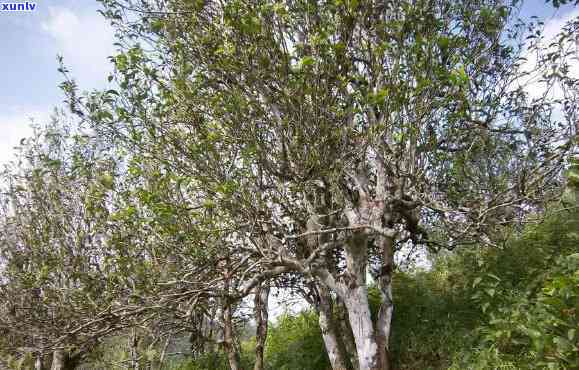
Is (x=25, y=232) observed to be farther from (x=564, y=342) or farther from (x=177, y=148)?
(x=564, y=342)

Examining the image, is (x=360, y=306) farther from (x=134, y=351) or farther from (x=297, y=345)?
(x=297, y=345)

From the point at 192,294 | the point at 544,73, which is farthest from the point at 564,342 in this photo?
the point at 192,294

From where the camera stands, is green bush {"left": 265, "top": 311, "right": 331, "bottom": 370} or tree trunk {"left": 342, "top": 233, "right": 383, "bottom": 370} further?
green bush {"left": 265, "top": 311, "right": 331, "bottom": 370}

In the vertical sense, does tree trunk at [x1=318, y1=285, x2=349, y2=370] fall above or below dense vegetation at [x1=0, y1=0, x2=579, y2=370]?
below

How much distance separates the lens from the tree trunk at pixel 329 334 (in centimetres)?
916

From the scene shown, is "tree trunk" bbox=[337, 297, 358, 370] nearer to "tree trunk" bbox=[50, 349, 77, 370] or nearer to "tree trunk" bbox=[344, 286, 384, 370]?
"tree trunk" bbox=[344, 286, 384, 370]

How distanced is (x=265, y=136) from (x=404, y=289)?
6.68 meters

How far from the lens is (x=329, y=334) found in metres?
9.30

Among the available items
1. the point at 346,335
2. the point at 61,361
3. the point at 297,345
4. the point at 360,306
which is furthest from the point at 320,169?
the point at 61,361

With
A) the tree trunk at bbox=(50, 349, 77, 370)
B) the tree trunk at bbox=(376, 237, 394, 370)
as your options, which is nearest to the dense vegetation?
the tree trunk at bbox=(376, 237, 394, 370)

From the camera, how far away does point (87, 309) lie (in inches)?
316

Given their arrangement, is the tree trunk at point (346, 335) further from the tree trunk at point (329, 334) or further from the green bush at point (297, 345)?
the green bush at point (297, 345)

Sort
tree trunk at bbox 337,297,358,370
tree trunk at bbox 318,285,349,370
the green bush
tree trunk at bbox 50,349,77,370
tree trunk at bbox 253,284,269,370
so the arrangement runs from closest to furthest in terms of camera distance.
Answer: tree trunk at bbox 253,284,269,370, tree trunk at bbox 318,285,349,370, tree trunk at bbox 337,297,358,370, the green bush, tree trunk at bbox 50,349,77,370

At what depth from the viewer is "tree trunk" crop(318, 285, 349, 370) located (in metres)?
9.16
